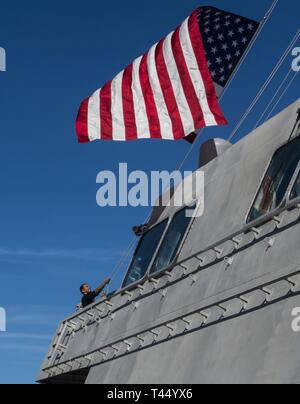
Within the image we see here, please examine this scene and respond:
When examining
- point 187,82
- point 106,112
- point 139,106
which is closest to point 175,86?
point 187,82

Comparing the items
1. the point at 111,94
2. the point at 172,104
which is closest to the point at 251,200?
the point at 172,104

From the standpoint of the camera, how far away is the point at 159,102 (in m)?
12.8

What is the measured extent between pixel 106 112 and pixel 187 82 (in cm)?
161

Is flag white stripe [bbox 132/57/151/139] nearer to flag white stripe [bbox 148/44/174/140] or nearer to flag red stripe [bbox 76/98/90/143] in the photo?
flag white stripe [bbox 148/44/174/140]

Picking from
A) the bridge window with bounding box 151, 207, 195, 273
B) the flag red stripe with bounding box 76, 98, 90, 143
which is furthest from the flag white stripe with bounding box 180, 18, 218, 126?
the flag red stripe with bounding box 76, 98, 90, 143

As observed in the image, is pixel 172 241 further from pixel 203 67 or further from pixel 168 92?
pixel 203 67

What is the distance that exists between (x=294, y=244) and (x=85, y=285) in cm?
776

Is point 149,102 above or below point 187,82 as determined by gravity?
below

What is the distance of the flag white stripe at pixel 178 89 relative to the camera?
Answer: 40.3ft

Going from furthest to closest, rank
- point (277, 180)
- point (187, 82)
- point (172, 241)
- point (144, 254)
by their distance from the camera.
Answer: point (187, 82), point (144, 254), point (172, 241), point (277, 180)

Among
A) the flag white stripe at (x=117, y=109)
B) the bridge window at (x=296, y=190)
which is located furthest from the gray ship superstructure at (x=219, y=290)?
the flag white stripe at (x=117, y=109)

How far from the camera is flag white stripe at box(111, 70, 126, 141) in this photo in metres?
12.7

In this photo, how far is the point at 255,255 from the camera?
8023 millimetres

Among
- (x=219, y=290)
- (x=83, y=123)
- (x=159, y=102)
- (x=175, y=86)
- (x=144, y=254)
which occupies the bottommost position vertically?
(x=219, y=290)
